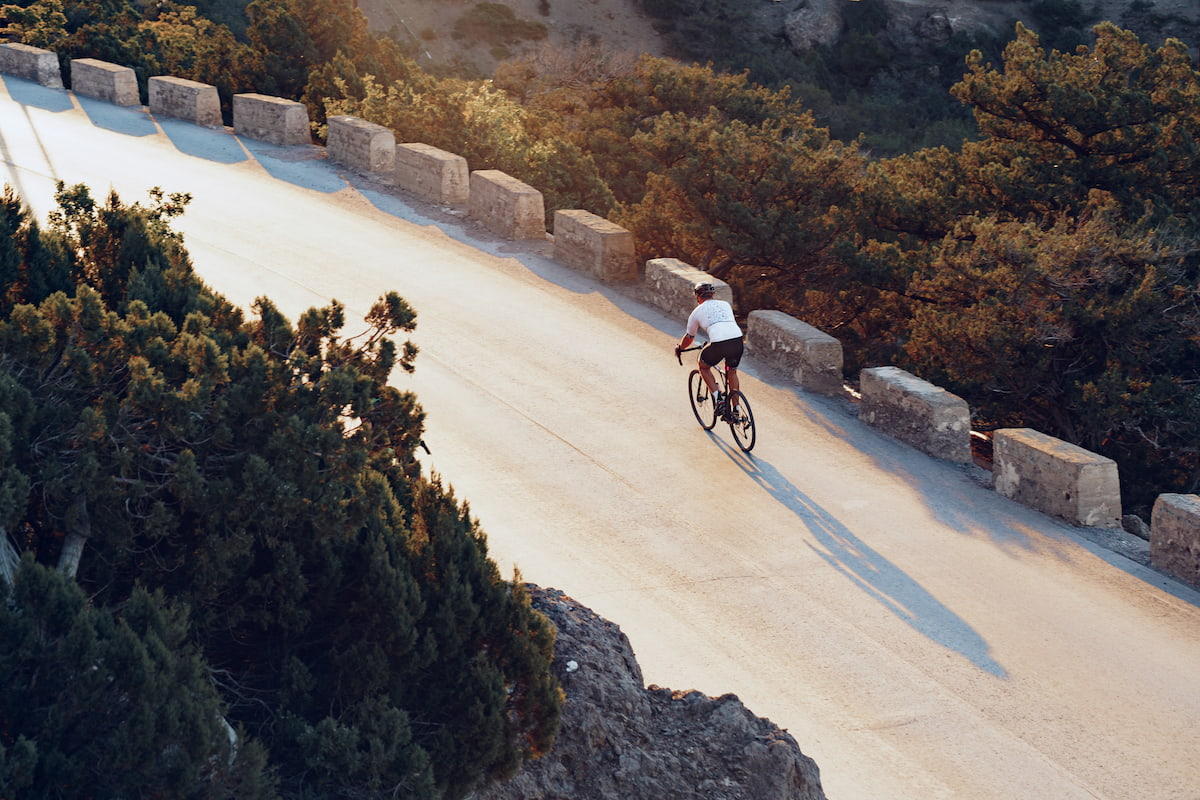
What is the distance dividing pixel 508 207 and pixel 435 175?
6.37 feet

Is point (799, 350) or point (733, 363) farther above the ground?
point (733, 363)

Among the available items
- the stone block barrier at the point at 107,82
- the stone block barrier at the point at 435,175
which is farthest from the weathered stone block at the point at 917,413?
the stone block barrier at the point at 107,82

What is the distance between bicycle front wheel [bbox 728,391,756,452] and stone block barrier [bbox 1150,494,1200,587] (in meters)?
3.60

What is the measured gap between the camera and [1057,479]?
10656 mm

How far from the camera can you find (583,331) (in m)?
14.4

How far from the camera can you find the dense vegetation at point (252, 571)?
4.61 metres

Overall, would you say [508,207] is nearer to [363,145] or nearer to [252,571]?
[363,145]

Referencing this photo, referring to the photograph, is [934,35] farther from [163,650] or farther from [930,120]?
[163,650]

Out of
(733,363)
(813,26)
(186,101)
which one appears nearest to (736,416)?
(733,363)

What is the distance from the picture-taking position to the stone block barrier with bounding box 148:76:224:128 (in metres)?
22.6

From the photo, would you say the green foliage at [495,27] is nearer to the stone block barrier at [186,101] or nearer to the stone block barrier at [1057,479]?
the stone block barrier at [186,101]

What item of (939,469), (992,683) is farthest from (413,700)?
(939,469)

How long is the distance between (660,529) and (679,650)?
1.83 meters

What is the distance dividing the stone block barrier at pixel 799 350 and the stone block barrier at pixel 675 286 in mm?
644
